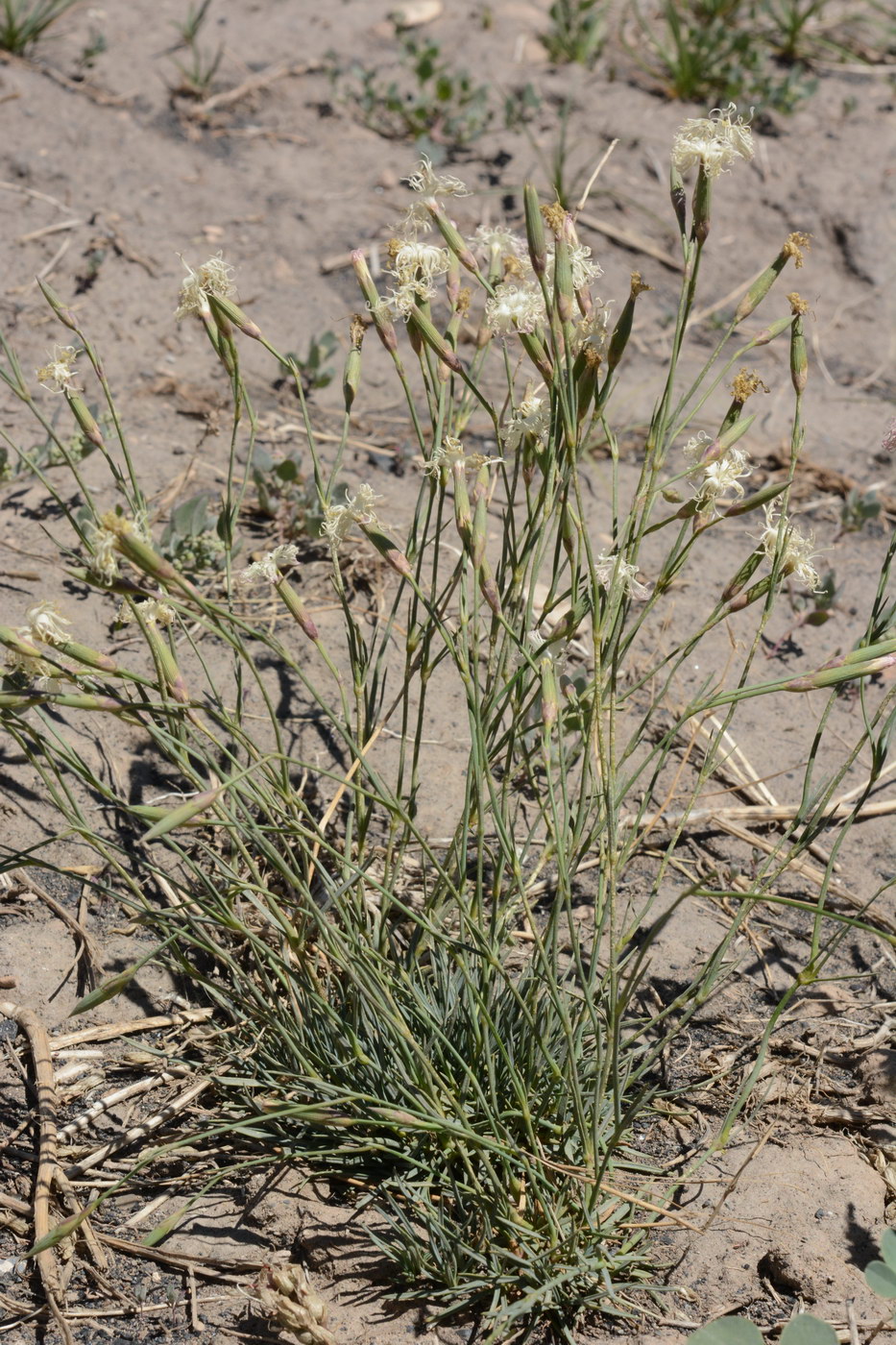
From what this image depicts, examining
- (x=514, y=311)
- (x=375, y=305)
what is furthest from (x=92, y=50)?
(x=514, y=311)

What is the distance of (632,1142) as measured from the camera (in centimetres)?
149

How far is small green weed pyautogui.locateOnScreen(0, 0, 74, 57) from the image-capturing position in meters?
3.29

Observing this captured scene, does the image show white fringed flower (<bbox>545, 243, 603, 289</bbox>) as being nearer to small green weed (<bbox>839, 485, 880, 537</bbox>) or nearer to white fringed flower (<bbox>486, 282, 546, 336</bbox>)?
white fringed flower (<bbox>486, 282, 546, 336</bbox>)

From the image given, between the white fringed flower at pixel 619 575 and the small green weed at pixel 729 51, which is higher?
the small green weed at pixel 729 51

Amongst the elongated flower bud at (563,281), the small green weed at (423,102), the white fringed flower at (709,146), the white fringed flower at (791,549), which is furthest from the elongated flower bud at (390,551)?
the small green weed at (423,102)

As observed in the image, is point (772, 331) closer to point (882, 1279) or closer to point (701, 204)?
point (701, 204)

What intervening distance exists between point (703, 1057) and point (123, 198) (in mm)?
2709

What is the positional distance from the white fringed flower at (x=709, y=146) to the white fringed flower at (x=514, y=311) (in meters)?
0.19

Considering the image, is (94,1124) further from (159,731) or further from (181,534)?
(181,534)

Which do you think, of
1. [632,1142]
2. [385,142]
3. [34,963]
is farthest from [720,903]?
[385,142]

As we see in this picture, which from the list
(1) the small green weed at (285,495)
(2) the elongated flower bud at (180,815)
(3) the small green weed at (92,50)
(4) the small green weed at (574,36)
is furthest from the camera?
(4) the small green weed at (574,36)

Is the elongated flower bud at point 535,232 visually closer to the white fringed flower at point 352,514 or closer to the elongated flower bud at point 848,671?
the white fringed flower at point 352,514

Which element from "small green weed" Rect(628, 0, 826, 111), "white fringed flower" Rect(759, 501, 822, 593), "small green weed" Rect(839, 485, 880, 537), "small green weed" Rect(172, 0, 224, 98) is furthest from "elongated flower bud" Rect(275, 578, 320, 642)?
"small green weed" Rect(628, 0, 826, 111)

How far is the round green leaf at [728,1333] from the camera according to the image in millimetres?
1145
